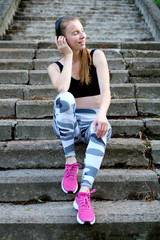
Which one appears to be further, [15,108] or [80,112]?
[15,108]

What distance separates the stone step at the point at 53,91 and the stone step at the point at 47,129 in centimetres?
70

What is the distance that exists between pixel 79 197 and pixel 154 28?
179 inches

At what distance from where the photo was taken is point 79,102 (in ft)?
6.71

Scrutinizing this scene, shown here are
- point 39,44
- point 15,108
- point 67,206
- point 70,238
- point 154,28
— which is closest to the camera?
point 70,238

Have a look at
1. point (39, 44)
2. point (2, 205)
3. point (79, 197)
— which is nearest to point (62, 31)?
point (79, 197)

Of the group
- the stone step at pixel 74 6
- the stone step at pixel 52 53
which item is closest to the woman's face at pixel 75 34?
the stone step at pixel 52 53

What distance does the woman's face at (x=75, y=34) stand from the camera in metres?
1.95

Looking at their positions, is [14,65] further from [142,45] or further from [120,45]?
[142,45]

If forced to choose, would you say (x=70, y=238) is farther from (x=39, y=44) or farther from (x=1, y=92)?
(x=39, y=44)

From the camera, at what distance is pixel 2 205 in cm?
178

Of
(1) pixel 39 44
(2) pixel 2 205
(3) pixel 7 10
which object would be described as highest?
(3) pixel 7 10

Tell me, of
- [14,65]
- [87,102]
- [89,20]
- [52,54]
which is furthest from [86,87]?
[89,20]

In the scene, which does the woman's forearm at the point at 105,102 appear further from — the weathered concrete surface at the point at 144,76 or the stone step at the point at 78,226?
the weathered concrete surface at the point at 144,76

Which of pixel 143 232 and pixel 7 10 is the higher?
pixel 7 10
